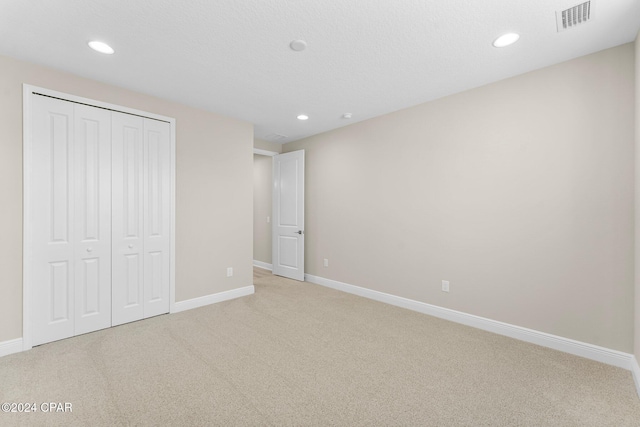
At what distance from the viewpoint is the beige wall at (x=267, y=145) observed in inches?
212

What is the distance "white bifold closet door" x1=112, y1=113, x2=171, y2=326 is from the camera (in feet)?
10.4

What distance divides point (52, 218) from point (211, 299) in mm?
1973

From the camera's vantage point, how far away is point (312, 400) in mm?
1925

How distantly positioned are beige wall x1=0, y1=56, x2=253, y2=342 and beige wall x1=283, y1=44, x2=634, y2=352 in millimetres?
1841

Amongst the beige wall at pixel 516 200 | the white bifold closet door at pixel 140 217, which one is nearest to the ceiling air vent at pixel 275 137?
the beige wall at pixel 516 200

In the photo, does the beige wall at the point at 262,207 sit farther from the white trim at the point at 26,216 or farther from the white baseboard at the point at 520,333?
the white trim at the point at 26,216

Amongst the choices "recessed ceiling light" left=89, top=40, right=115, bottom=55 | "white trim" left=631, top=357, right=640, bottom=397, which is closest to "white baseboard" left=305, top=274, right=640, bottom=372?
"white trim" left=631, top=357, right=640, bottom=397

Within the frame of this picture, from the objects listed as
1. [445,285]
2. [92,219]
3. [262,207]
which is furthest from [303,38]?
[262,207]

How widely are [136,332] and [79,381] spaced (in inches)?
34.7

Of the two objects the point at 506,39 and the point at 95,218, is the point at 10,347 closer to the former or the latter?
the point at 95,218

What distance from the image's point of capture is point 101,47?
2359 mm

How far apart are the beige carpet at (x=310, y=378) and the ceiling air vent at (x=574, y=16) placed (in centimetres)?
266

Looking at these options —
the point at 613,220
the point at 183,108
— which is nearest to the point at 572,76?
the point at 613,220

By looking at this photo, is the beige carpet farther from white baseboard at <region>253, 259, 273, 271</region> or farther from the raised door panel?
white baseboard at <region>253, 259, 273, 271</region>
